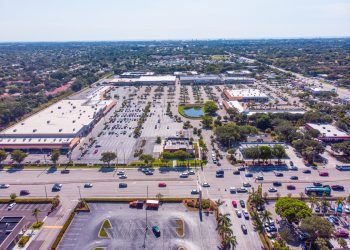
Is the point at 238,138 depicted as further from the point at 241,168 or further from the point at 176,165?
the point at 176,165

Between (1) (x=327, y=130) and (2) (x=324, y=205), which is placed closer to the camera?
(2) (x=324, y=205)

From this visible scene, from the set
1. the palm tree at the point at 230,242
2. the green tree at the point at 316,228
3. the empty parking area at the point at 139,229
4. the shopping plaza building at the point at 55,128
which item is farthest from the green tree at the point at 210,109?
the palm tree at the point at 230,242

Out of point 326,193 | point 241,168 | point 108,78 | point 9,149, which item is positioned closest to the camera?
point 326,193

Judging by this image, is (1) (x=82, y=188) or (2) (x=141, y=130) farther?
(2) (x=141, y=130)

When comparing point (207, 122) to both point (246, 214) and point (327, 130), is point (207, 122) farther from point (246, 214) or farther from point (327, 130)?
point (246, 214)

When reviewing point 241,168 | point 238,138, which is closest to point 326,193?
point 241,168

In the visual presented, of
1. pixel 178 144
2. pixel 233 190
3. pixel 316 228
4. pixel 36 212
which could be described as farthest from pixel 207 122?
pixel 36 212
